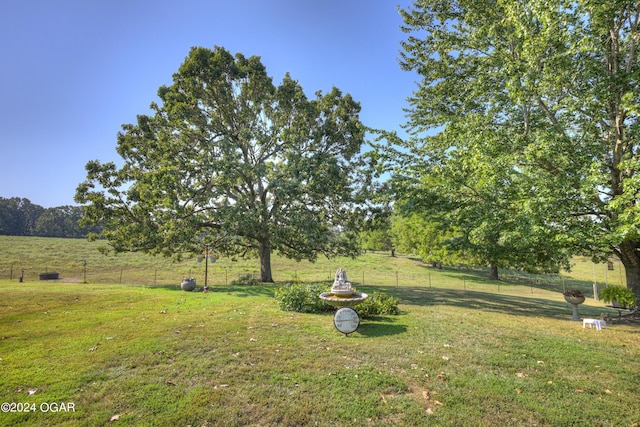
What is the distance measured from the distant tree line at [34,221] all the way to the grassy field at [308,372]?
10941cm

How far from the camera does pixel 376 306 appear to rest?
11.9m

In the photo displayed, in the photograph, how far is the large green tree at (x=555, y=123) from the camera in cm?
974

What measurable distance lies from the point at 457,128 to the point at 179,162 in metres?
17.6

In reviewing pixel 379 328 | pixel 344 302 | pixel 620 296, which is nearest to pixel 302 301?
pixel 344 302

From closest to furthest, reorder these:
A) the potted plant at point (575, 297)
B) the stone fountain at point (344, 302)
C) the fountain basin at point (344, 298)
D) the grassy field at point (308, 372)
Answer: the grassy field at point (308, 372), the stone fountain at point (344, 302), the fountain basin at point (344, 298), the potted plant at point (575, 297)

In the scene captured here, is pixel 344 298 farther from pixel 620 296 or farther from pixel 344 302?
pixel 620 296

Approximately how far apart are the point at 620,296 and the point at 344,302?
1106cm

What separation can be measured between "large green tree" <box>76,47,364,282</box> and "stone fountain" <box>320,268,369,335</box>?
1026 centimetres

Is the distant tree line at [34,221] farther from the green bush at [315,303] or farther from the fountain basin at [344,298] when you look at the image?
the fountain basin at [344,298]

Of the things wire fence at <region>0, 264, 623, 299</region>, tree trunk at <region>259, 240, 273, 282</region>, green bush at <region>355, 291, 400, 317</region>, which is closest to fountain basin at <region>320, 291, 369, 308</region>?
green bush at <region>355, 291, 400, 317</region>

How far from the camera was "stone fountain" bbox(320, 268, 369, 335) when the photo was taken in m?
8.96

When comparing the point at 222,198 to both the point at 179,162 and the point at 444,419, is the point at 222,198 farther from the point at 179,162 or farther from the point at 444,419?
the point at 444,419

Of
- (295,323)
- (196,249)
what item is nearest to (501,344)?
(295,323)

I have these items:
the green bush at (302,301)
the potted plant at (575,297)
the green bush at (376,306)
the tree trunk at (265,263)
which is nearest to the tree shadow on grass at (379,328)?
the green bush at (376,306)
